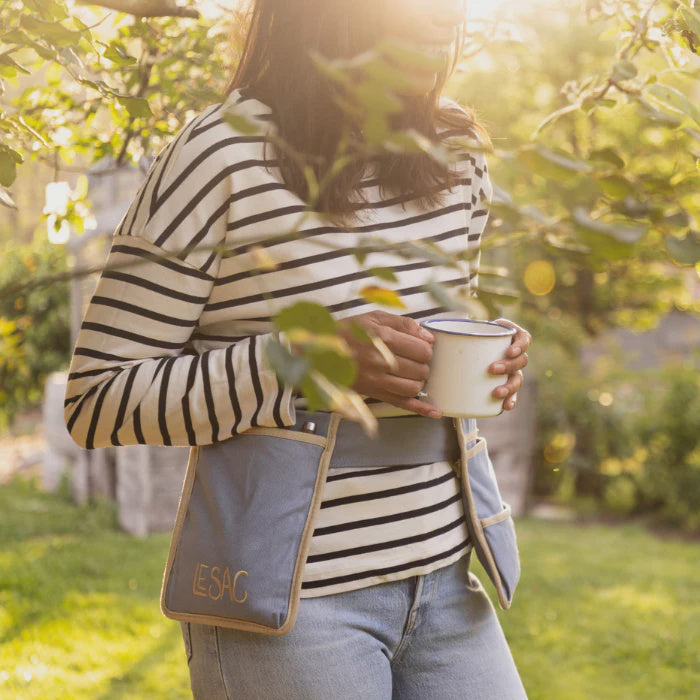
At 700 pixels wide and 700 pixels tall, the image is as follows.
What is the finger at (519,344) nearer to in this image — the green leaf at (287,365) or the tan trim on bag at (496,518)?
the tan trim on bag at (496,518)

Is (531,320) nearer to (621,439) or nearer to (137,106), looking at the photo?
(621,439)

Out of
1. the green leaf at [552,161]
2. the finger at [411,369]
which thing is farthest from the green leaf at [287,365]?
the finger at [411,369]

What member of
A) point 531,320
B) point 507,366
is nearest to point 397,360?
point 507,366

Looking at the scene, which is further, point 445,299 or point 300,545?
point 300,545

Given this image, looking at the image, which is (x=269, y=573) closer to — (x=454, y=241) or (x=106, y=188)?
(x=454, y=241)

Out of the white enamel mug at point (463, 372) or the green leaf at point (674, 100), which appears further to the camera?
the white enamel mug at point (463, 372)

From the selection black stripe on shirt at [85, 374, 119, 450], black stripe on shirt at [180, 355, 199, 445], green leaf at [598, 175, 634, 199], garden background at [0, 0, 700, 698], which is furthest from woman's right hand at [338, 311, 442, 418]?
green leaf at [598, 175, 634, 199]

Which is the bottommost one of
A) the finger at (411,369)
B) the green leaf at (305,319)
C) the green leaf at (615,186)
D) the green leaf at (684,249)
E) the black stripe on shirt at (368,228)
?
the finger at (411,369)

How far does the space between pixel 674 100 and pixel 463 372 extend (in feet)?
1.41

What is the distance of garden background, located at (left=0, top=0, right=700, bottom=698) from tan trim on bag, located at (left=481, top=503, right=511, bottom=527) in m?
0.30

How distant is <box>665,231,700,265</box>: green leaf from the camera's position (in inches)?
25.6

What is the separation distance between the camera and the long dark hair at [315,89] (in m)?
1.21

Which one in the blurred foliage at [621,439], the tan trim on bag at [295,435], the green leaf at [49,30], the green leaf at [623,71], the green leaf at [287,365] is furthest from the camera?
the blurred foliage at [621,439]

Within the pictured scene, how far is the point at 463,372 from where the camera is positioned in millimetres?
1114
